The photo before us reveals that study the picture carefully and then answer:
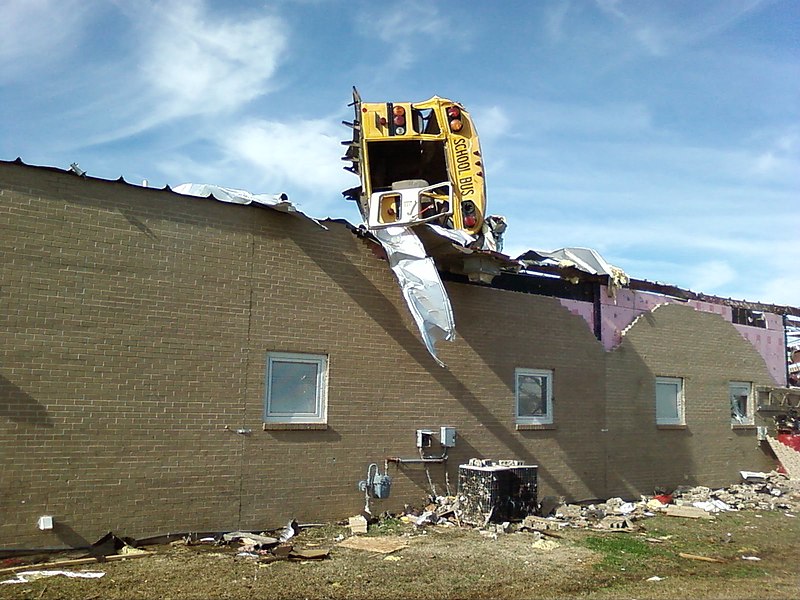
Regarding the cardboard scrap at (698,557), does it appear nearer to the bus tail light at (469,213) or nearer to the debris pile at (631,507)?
the debris pile at (631,507)

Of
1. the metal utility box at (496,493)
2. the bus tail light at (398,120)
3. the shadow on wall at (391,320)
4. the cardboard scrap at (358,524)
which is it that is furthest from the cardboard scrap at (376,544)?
the bus tail light at (398,120)

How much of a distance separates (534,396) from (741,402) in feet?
22.5

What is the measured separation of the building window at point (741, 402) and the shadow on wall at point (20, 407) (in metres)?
14.0

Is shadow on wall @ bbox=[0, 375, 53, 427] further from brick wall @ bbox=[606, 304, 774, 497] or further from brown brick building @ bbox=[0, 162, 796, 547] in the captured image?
brick wall @ bbox=[606, 304, 774, 497]

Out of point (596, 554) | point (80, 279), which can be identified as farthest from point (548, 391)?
point (80, 279)

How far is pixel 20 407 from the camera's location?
7.79m

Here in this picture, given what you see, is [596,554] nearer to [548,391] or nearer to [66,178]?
[548,391]

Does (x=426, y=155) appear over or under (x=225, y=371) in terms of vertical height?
over

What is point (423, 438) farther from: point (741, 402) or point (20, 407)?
point (741, 402)

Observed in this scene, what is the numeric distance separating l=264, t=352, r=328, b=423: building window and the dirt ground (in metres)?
1.53

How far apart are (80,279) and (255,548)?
12.3ft

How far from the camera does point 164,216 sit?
8.99 meters

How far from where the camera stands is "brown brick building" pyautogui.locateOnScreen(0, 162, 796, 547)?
7.99m

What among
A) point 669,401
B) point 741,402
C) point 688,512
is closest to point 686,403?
point 669,401
